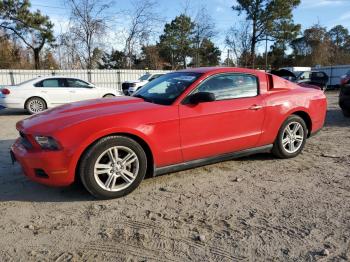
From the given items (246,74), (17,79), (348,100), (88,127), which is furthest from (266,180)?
(17,79)

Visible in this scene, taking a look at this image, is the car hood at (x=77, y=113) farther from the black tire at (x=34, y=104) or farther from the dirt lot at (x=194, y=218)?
the black tire at (x=34, y=104)

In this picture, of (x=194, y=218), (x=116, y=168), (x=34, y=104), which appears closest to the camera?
(x=194, y=218)

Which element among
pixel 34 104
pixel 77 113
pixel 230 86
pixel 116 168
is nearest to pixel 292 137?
pixel 230 86

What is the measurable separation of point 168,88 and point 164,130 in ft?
2.78

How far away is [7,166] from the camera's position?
16.5 feet

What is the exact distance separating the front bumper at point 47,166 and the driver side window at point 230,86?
1.90m

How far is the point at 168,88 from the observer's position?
15.2 feet

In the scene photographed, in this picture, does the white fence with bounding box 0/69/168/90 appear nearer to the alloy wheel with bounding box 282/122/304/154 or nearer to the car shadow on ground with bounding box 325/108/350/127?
the car shadow on ground with bounding box 325/108/350/127

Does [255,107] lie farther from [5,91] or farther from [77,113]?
[5,91]

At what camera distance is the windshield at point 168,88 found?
435 centimetres

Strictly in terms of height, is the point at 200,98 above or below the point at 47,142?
above

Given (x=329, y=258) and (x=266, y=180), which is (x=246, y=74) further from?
(x=329, y=258)

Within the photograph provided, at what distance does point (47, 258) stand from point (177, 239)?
108 cm

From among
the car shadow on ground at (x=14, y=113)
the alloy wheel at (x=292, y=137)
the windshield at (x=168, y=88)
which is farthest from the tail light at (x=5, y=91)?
the alloy wheel at (x=292, y=137)
